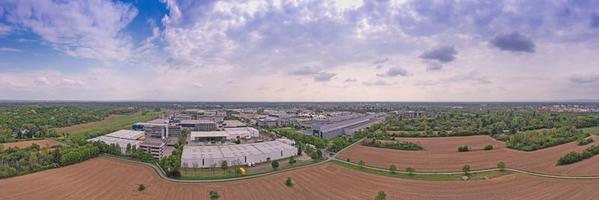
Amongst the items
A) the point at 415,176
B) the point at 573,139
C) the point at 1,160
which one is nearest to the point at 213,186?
the point at 415,176

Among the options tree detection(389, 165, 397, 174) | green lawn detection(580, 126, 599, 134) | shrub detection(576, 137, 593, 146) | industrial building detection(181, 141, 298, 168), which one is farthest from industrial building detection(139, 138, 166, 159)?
green lawn detection(580, 126, 599, 134)

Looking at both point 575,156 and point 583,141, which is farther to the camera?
point 583,141

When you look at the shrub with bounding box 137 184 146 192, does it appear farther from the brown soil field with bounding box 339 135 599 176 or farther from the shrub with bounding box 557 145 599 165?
the shrub with bounding box 557 145 599 165

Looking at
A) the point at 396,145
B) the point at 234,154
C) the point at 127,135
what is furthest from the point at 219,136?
the point at 396,145

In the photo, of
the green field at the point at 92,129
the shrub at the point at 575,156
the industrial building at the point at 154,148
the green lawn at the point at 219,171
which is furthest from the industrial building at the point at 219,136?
the shrub at the point at 575,156

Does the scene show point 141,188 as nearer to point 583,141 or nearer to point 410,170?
point 410,170

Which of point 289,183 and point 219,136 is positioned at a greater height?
point 219,136
